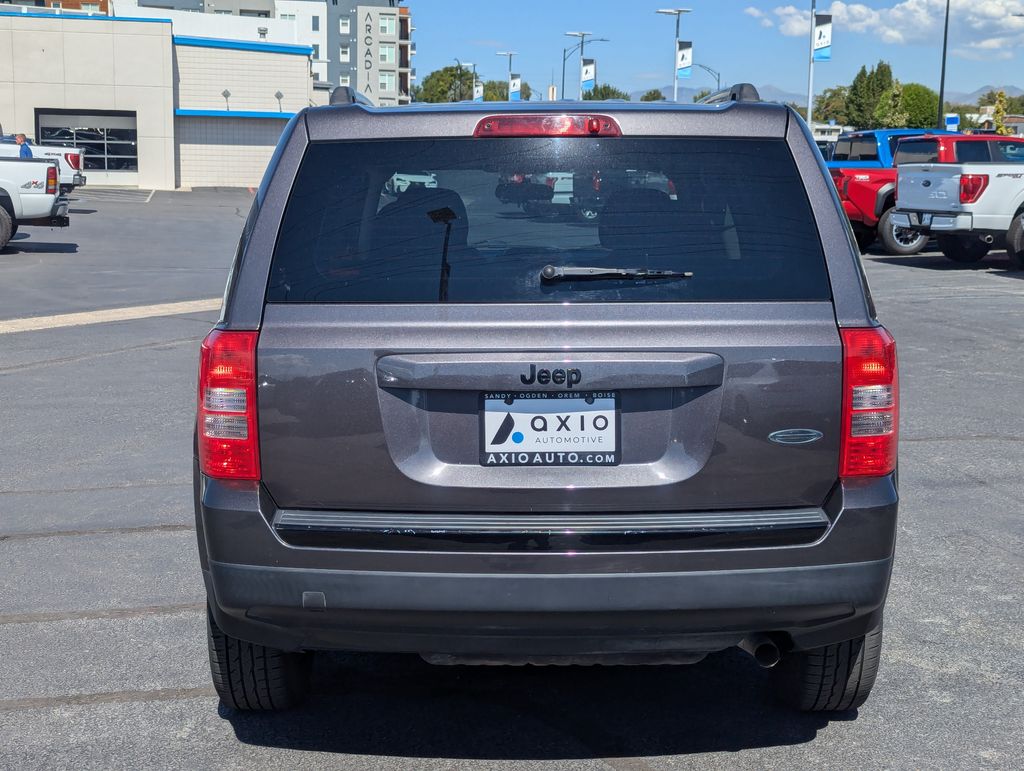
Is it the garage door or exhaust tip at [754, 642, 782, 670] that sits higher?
the garage door

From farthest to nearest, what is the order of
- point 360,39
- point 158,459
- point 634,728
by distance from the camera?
1. point 360,39
2. point 158,459
3. point 634,728

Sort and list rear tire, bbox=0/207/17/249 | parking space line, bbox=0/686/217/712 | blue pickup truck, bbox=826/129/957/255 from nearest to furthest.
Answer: parking space line, bbox=0/686/217/712
rear tire, bbox=0/207/17/249
blue pickup truck, bbox=826/129/957/255

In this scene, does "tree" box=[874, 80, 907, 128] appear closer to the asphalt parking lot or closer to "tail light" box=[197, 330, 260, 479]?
the asphalt parking lot

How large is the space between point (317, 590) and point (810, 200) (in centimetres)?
167

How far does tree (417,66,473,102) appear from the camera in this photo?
129 meters

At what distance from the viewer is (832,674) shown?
3867mm

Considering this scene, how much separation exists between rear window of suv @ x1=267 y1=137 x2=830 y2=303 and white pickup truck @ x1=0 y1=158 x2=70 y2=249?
19826mm

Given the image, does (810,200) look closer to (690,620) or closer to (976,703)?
(690,620)

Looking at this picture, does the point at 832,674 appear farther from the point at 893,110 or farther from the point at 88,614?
the point at 893,110

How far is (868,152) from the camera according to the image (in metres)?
23.8

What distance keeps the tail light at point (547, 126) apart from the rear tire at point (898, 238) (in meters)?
19.9

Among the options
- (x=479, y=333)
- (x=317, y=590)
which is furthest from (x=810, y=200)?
(x=317, y=590)

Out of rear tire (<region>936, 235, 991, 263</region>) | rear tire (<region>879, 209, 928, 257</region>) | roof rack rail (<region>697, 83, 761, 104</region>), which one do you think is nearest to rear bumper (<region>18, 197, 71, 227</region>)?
rear tire (<region>879, 209, 928, 257</region>)

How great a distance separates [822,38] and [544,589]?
3935 centimetres
